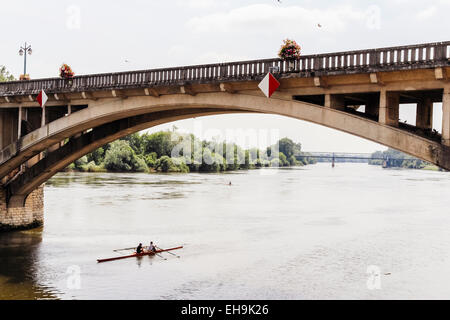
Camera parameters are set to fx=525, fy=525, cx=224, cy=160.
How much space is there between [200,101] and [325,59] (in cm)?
620

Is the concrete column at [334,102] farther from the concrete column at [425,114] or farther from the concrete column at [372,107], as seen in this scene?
the concrete column at [425,114]

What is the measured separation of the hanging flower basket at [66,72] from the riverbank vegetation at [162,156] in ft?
177

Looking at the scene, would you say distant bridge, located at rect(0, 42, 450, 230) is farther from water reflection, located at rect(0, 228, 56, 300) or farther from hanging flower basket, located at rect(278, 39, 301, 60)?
water reflection, located at rect(0, 228, 56, 300)

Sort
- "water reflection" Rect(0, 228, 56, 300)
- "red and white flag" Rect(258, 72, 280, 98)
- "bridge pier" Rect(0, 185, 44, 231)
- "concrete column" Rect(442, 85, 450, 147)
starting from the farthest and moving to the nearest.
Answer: "bridge pier" Rect(0, 185, 44, 231) → "water reflection" Rect(0, 228, 56, 300) → "red and white flag" Rect(258, 72, 280, 98) → "concrete column" Rect(442, 85, 450, 147)

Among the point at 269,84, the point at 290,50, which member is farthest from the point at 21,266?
the point at 290,50

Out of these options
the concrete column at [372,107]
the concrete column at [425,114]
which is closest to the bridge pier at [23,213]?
the concrete column at [372,107]

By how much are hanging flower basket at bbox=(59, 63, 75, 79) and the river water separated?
29.0 feet

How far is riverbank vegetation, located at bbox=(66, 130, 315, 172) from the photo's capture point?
273 ft

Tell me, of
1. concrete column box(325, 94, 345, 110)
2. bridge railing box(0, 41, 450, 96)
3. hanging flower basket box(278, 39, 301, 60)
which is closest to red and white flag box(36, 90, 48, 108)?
bridge railing box(0, 41, 450, 96)

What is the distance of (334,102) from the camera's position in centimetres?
1812

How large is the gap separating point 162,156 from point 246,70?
232 ft

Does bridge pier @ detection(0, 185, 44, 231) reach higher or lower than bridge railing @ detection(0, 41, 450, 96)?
lower

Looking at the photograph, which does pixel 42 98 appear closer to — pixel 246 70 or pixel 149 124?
pixel 149 124
